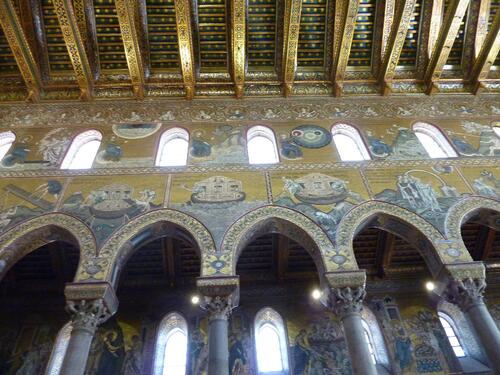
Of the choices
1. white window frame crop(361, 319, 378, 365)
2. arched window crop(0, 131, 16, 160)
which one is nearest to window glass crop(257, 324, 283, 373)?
white window frame crop(361, 319, 378, 365)

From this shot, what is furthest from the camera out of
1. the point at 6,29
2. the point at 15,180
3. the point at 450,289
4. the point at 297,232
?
the point at 6,29

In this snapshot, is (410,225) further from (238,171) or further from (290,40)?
(290,40)

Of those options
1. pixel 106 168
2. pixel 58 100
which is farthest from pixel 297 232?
pixel 58 100

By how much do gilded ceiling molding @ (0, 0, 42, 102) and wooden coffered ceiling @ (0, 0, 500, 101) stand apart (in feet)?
0.09

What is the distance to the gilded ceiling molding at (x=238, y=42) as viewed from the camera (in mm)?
10078

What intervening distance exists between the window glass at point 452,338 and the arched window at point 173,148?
8.56 m

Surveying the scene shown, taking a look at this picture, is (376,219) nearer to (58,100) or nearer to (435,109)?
(435,109)

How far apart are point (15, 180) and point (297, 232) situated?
683 centimetres

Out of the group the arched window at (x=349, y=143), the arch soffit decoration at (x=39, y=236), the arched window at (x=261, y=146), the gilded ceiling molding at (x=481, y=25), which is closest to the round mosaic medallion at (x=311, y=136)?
the arched window at (x=349, y=143)

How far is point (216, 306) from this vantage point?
23.2ft

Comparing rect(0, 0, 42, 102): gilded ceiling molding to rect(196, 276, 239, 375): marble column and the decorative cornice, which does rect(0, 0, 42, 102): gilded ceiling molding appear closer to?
the decorative cornice

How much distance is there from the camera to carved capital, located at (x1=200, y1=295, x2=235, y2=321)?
23.1ft

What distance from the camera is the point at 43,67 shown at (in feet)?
37.2

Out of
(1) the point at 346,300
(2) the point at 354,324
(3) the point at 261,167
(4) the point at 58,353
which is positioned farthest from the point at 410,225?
(4) the point at 58,353
